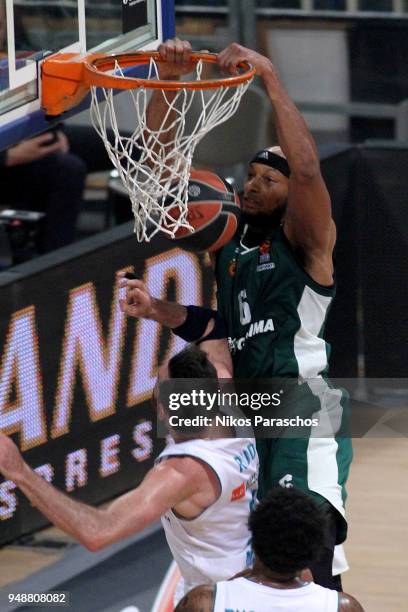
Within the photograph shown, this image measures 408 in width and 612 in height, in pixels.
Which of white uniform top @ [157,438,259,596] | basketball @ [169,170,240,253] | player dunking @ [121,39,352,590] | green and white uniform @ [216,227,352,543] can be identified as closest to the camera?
white uniform top @ [157,438,259,596]

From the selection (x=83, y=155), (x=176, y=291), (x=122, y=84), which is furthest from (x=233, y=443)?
(x=83, y=155)

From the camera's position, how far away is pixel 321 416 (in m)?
5.95

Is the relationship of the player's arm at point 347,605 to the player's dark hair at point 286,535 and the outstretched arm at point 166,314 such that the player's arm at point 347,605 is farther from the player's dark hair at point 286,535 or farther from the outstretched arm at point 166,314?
the outstretched arm at point 166,314

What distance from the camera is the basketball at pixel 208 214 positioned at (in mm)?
5949

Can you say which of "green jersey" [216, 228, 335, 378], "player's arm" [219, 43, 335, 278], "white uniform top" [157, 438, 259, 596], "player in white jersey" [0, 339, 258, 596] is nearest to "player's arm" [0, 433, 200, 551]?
"player in white jersey" [0, 339, 258, 596]

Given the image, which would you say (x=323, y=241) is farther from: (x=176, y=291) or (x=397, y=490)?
(x=397, y=490)

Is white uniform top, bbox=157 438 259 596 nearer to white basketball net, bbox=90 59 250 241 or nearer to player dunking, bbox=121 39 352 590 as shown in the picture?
player dunking, bbox=121 39 352 590

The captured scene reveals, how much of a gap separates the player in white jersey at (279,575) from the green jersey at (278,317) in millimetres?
1538

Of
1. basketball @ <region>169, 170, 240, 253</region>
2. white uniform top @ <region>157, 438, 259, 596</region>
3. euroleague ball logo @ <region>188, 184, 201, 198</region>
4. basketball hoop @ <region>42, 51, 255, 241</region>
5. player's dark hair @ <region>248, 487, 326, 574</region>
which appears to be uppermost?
basketball hoop @ <region>42, 51, 255, 241</region>

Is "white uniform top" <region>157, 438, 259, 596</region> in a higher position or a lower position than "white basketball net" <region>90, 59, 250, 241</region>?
lower

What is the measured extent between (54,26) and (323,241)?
3.21 metres

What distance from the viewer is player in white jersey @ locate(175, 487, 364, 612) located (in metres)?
4.39

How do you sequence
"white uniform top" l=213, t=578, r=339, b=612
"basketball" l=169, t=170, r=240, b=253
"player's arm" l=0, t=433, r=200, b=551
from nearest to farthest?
"white uniform top" l=213, t=578, r=339, b=612, "player's arm" l=0, t=433, r=200, b=551, "basketball" l=169, t=170, r=240, b=253

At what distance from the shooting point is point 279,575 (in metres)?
4.43
